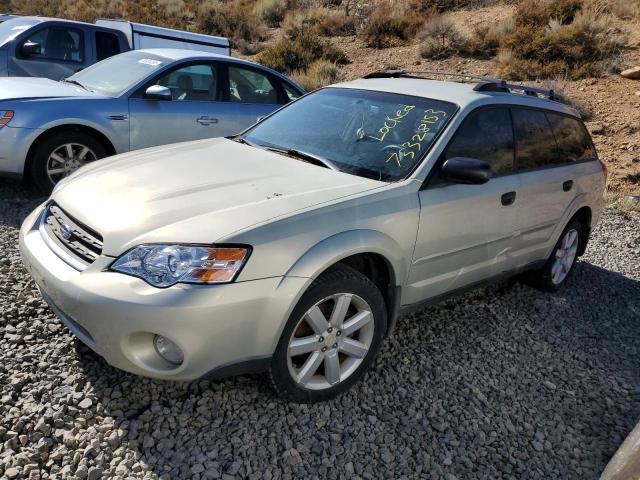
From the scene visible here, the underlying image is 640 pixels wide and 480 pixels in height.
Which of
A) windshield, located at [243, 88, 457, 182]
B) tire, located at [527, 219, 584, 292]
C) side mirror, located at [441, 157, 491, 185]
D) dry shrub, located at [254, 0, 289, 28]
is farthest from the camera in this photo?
dry shrub, located at [254, 0, 289, 28]

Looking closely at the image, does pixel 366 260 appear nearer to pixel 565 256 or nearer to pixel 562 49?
pixel 565 256

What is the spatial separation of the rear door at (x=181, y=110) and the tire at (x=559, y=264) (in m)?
3.64

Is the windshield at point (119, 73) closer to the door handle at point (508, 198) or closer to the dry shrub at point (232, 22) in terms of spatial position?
the door handle at point (508, 198)

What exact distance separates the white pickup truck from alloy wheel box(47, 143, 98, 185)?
325cm

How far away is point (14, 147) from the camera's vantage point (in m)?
5.05

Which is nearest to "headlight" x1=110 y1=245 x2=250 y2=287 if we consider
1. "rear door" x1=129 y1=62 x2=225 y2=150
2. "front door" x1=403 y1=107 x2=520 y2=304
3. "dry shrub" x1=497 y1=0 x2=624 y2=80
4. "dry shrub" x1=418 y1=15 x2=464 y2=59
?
"front door" x1=403 y1=107 x2=520 y2=304

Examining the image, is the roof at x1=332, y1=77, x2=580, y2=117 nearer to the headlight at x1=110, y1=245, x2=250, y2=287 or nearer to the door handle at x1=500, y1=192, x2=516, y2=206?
the door handle at x1=500, y1=192, x2=516, y2=206

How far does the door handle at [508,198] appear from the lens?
148 inches

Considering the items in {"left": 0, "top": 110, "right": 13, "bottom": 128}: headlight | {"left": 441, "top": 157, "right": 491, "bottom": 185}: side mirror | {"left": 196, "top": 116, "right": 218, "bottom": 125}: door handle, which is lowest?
{"left": 196, "top": 116, "right": 218, "bottom": 125}: door handle

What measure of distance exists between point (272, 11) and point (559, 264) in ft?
69.0

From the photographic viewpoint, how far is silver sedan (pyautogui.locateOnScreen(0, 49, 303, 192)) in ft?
16.9

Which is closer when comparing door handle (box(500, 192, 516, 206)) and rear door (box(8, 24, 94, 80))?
door handle (box(500, 192, 516, 206))

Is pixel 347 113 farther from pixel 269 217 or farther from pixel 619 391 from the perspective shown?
pixel 619 391

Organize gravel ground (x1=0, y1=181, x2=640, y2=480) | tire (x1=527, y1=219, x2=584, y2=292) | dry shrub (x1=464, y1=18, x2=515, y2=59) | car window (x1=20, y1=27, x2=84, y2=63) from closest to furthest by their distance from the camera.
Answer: gravel ground (x1=0, y1=181, x2=640, y2=480)
tire (x1=527, y1=219, x2=584, y2=292)
car window (x1=20, y1=27, x2=84, y2=63)
dry shrub (x1=464, y1=18, x2=515, y2=59)
